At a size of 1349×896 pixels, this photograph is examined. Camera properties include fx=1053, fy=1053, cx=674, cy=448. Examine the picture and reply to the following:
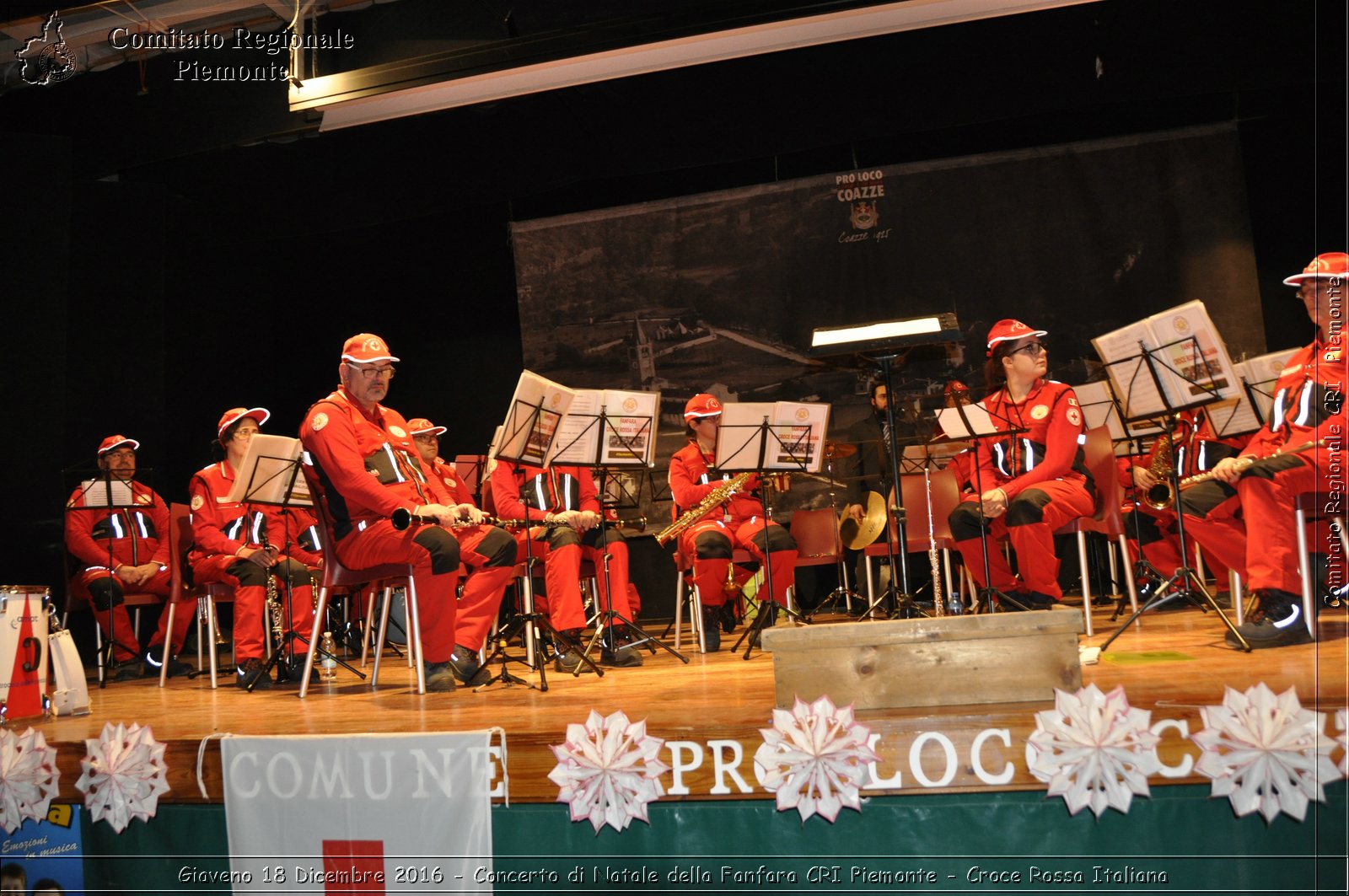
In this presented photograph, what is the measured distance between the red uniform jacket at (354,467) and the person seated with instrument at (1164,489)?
12.6 ft

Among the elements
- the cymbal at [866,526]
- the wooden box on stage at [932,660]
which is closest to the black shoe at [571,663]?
the wooden box on stage at [932,660]

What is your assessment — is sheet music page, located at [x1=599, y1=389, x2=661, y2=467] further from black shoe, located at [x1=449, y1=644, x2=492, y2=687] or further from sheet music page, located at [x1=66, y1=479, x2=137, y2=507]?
sheet music page, located at [x1=66, y1=479, x2=137, y2=507]

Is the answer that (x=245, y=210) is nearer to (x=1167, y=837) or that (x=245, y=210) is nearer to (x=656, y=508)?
(x=656, y=508)

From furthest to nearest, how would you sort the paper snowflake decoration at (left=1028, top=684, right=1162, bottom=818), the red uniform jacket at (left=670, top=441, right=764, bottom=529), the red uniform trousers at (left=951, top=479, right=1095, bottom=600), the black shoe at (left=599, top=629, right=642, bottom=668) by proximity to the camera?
the red uniform jacket at (left=670, top=441, right=764, bottom=529) → the black shoe at (left=599, top=629, right=642, bottom=668) → the red uniform trousers at (left=951, top=479, right=1095, bottom=600) → the paper snowflake decoration at (left=1028, top=684, right=1162, bottom=818)

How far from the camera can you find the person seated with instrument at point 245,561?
644 centimetres

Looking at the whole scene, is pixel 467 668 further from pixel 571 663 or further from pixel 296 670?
pixel 296 670

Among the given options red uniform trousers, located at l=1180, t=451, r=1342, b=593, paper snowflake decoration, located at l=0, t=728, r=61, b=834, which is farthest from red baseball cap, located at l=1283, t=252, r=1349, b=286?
paper snowflake decoration, located at l=0, t=728, r=61, b=834

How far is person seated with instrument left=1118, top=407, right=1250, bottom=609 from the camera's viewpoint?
6.03m

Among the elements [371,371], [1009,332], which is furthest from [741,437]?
[371,371]

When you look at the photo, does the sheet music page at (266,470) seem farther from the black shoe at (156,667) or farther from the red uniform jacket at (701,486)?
the black shoe at (156,667)

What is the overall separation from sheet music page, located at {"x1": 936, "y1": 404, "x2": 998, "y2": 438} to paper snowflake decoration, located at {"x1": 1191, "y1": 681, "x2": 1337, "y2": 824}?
81.0 inches

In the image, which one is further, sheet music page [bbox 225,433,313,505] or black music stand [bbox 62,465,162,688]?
black music stand [bbox 62,465,162,688]

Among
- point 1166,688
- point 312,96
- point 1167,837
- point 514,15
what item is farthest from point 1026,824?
point 514,15

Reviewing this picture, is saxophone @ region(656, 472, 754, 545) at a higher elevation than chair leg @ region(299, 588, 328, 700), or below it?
higher
